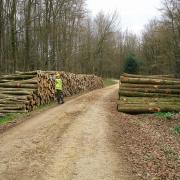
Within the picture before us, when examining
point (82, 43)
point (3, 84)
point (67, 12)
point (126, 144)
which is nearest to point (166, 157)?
point (126, 144)

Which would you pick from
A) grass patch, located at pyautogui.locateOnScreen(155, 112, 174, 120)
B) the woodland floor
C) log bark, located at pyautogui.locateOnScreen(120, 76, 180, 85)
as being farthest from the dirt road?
log bark, located at pyautogui.locateOnScreen(120, 76, 180, 85)

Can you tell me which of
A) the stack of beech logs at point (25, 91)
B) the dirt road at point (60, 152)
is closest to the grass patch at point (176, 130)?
the dirt road at point (60, 152)

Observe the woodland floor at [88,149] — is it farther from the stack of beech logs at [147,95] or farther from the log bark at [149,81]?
the log bark at [149,81]

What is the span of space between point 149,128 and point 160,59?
159ft

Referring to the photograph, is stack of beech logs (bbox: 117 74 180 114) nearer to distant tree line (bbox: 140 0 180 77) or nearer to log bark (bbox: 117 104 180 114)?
log bark (bbox: 117 104 180 114)

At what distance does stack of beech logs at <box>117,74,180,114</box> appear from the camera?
57.7 feet

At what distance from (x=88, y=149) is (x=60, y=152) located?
0.79 m

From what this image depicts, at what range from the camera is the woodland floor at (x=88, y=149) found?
25.1ft

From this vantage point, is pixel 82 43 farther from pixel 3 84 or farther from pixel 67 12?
pixel 3 84

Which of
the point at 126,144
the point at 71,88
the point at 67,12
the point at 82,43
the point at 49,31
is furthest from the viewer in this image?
the point at 82,43

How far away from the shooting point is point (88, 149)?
9.53 meters

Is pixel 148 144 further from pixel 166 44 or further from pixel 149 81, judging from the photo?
pixel 166 44

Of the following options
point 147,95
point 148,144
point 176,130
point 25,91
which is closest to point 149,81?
point 147,95

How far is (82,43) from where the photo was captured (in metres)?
57.9
